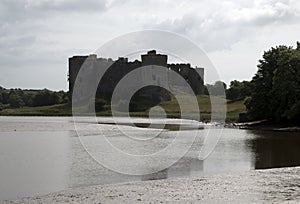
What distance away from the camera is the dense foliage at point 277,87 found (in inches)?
2087

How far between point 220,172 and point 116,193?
656 cm

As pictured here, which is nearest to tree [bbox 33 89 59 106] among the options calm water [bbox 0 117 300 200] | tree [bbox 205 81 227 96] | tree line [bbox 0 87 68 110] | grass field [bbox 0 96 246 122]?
tree line [bbox 0 87 68 110]

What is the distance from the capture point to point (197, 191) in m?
16.3

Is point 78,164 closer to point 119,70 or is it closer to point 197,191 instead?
point 197,191

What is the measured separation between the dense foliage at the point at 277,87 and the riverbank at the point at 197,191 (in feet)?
112

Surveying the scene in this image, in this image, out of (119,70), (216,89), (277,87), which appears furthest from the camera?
(216,89)

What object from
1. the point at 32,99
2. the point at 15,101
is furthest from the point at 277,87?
the point at 15,101

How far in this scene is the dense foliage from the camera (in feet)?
174

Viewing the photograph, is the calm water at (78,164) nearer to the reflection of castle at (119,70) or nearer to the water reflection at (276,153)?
the water reflection at (276,153)

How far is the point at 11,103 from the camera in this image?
149 meters

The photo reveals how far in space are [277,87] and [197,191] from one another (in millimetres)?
39570

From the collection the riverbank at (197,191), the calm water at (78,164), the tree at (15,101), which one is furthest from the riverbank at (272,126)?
the tree at (15,101)

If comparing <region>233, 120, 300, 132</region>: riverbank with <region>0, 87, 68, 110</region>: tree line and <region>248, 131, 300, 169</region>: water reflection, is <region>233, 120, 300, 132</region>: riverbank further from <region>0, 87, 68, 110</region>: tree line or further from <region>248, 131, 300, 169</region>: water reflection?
<region>0, 87, 68, 110</region>: tree line

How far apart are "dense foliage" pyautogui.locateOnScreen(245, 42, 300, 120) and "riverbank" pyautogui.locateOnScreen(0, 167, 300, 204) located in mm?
34018
